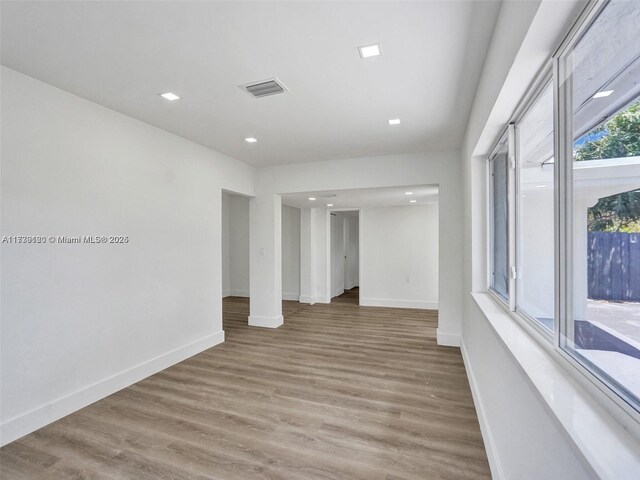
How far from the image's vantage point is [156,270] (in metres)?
3.39

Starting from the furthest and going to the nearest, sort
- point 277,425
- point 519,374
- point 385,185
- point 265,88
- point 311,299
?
point 311,299 → point 385,185 → point 265,88 → point 277,425 → point 519,374

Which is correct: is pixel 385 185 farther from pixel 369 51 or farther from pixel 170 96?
pixel 170 96

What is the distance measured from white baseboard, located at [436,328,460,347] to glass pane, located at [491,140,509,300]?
1.61m

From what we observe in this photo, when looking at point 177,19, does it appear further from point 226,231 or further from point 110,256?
point 226,231

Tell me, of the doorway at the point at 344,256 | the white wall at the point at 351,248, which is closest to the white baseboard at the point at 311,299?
the doorway at the point at 344,256

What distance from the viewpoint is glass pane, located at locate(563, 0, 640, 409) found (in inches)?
32.2

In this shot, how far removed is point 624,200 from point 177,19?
219 centimetres

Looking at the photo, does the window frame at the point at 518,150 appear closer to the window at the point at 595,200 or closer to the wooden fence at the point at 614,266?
the window at the point at 595,200

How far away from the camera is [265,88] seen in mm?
2494

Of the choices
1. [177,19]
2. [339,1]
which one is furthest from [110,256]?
[339,1]

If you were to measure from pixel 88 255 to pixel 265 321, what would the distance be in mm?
2953

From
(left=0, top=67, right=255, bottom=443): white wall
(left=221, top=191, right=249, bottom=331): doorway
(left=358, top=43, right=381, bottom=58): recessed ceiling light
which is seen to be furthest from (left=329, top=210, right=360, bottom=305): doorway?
(left=358, top=43, right=381, bottom=58): recessed ceiling light

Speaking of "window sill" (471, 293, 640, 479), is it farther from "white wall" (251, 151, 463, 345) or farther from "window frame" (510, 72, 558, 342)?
"white wall" (251, 151, 463, 345)

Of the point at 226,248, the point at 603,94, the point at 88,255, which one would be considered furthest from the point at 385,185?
the point at 226,248
